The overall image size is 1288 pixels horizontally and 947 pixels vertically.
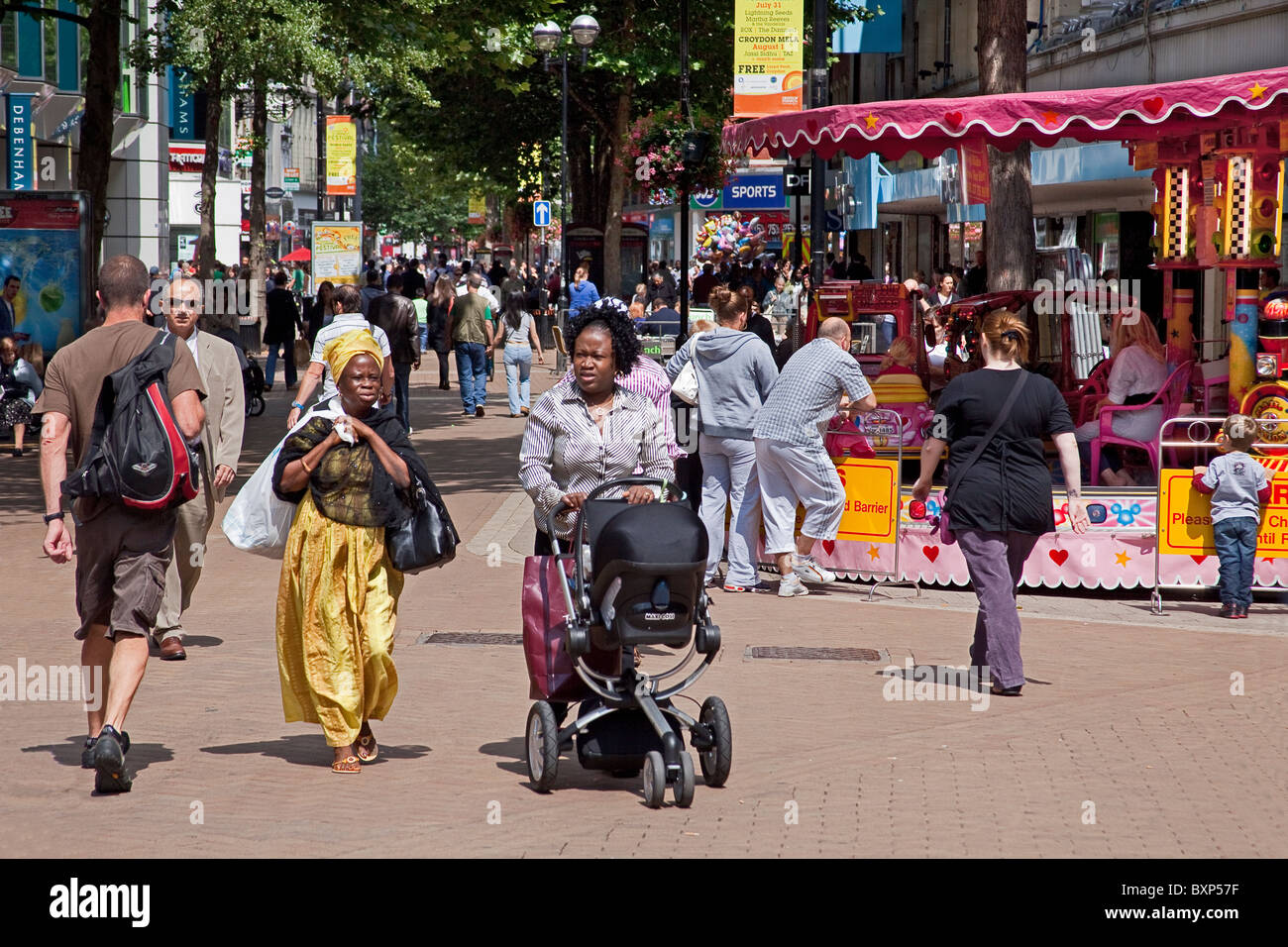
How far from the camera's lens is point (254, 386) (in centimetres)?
2114

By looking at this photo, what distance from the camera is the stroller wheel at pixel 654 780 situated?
19.4 ft

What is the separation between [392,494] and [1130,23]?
21059 millimetres

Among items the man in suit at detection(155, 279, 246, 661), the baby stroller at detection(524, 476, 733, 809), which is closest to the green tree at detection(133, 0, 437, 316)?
the man in suit at detection(155, 279, 246, 661)

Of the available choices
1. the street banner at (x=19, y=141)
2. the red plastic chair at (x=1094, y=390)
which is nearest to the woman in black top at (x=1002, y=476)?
the red plastic chair at (x=1094, y=390)

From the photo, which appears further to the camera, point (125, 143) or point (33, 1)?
point (125, 143)

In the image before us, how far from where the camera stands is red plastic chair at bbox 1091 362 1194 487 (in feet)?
38.5

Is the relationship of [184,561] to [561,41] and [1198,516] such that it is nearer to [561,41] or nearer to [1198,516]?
[1198,516]

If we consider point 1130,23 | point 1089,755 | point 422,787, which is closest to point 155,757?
point 422,787

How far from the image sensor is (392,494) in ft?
20.9

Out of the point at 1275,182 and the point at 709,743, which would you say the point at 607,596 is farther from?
the point at 1275,182

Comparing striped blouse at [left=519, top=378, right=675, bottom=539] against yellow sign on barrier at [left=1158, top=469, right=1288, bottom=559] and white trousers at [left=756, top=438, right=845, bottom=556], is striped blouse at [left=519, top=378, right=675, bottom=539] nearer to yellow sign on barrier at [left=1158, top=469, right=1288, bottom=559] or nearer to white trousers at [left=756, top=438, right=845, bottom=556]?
white trousers at [left=756, top=438, right=845, bottom=556]

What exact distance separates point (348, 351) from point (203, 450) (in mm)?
2424

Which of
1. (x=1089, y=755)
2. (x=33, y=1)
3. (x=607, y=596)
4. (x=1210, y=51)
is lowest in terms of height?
(x=1089, y=755)

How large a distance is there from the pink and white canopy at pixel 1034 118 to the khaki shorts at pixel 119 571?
6.17 metres
